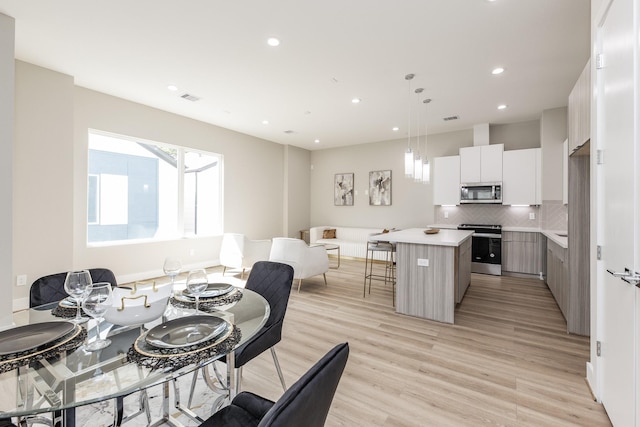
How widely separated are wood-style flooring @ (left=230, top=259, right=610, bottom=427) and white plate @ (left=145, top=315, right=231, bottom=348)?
103cm

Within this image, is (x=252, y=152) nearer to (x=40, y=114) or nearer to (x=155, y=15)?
(x=40, y=114)

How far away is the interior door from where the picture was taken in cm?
146

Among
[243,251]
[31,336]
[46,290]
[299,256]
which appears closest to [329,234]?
[243,251]

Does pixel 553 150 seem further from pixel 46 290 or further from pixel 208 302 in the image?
pixel 46 290

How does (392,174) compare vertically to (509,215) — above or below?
above

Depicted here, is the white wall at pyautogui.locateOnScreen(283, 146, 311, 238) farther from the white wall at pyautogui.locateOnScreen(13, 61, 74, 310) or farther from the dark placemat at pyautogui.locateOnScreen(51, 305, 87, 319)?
the dark placemat at pyautogui.locateOnScreen(51, 305, 87, 319)

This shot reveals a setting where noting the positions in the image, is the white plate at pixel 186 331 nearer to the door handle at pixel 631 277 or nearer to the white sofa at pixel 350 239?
the door handle at pixel 631 277

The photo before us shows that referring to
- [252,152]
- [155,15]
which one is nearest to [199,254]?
[252,152]

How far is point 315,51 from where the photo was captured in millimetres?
3232

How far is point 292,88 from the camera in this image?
422 cm

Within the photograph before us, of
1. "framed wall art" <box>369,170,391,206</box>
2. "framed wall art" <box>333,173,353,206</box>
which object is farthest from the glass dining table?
"framed wall art" <box>333,173,353,206</box>

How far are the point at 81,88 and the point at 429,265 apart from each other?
17.7 feet

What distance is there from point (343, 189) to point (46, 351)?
7.29 metres

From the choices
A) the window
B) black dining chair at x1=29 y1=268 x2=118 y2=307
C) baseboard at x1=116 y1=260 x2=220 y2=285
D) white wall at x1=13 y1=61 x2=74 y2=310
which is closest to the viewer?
black dining chair at x1=29 y1=268 x2=118 y2=307
